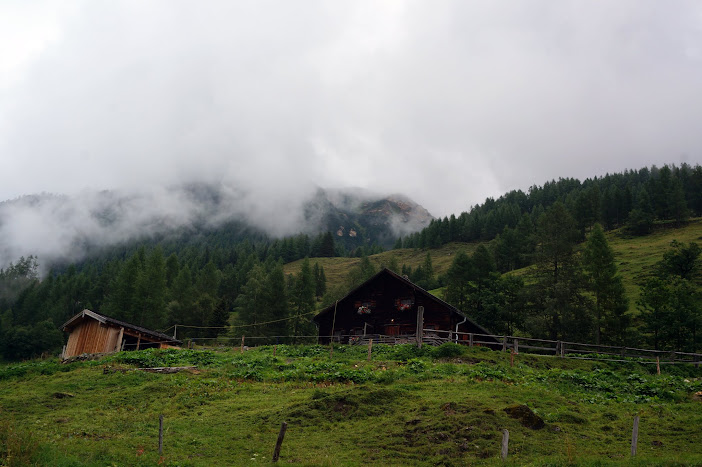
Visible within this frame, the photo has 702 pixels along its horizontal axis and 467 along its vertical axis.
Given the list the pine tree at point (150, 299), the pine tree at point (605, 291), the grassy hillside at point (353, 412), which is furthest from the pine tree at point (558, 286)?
the pine tree at point (150, 299)

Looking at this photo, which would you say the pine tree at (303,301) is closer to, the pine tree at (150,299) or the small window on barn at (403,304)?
the pine tree at (150,299)

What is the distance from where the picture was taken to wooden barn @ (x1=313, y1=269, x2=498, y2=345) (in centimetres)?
4306

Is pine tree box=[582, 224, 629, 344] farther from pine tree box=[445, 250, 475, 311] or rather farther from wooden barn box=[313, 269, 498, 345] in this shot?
pine tree box=[445, 250, 475, 311]

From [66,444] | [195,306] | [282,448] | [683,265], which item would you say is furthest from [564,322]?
[195,306]

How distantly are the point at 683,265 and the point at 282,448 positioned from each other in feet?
229

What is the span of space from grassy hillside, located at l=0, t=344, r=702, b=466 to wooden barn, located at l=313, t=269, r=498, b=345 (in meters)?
11.7

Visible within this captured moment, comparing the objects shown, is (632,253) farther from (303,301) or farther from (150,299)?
(150,299)

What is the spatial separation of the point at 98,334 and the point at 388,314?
26645 mm

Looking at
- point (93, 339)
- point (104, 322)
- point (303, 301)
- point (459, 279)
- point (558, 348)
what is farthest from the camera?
point (303, 301)

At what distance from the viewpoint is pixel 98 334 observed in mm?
39969

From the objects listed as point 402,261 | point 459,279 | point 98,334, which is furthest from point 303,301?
point 402,261

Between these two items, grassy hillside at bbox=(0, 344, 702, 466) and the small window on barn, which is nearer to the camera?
grassy hillside at bbox=(0, 344, 702, 466)

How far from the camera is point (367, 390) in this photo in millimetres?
21188

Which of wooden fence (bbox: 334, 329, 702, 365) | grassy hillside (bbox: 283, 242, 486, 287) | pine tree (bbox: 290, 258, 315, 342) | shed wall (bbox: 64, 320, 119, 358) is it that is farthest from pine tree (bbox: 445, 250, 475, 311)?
grassy hillside (bbox: 283, 242, 486, 287)
